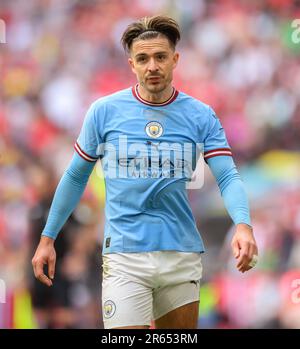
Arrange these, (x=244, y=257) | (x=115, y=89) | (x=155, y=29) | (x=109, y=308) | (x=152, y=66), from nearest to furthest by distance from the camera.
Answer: (x=244, y=257)
(x=109, y=308)
(x=152, y=66)
(x=155, y=29)
(x=115, y=89)

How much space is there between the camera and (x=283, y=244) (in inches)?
250

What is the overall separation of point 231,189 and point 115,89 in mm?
3195

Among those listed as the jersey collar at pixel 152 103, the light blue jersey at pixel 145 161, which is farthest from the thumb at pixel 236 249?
the jersey collar at pixel 152 103

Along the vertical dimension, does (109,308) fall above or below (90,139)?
below

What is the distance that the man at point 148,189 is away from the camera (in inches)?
137

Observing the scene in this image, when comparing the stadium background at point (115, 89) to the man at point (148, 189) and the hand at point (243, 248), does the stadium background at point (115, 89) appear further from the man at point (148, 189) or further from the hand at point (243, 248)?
the hand at point (243, 248)

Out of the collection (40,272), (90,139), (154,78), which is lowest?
(40,272)

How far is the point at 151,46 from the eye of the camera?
11.8 feet

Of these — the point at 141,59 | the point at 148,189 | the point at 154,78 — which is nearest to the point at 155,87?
the point at 154,78

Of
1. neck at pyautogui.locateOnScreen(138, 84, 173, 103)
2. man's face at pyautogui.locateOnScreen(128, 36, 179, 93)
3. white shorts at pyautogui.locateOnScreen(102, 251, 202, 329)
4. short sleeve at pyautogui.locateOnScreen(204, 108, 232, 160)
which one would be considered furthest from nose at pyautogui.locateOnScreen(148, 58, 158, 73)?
white shorts at pyautogui.locateOnScreen(102, 251, 202, 329)

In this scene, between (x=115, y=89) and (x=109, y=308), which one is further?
(x=115, y=89)

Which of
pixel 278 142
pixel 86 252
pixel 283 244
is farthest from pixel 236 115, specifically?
pixel 86 252

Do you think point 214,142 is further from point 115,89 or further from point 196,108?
point 115,89
